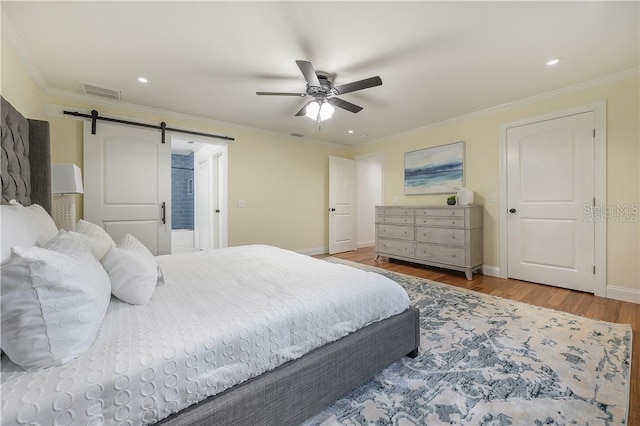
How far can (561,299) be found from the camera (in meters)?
2.75

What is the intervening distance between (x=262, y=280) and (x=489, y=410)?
1379mm

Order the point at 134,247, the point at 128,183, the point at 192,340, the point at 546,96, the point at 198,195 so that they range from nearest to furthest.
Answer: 1. the point at 192,340
2. the point at 134,247
3. the point at 546,96
4. the point at 128,183
5. the point at 198,195

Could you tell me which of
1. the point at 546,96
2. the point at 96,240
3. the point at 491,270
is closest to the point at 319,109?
the point at 96,240

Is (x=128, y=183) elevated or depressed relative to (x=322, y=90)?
depressed

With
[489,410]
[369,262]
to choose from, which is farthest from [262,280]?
[369,262]

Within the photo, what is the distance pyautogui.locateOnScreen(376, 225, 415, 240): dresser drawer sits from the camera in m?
4.18

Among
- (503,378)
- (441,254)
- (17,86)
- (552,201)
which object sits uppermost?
(17,86)

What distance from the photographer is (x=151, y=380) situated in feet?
2.70

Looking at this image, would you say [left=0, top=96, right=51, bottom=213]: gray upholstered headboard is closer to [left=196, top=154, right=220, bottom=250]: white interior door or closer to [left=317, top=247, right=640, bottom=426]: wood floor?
[left=196, top=154, right=220, bottom=250]: white interior door

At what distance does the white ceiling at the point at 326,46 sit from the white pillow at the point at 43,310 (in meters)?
1.84

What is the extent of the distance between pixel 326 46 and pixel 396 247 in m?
3.22

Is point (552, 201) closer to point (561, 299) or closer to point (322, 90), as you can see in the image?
point (561, 299)

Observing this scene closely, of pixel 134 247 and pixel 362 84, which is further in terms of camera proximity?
pixel 362 84

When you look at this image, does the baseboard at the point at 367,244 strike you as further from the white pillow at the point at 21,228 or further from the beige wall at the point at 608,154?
the white pillow at the point at 21,228
